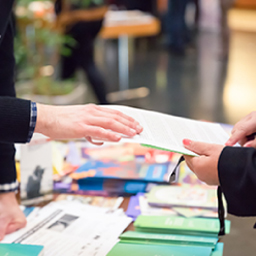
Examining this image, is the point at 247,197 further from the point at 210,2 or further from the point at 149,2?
the point at 210,2

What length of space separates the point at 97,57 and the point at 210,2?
4501 mm

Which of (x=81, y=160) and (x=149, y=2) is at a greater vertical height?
(x=149, y=2)

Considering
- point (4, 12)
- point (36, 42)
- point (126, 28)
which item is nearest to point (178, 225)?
point (4, 12)

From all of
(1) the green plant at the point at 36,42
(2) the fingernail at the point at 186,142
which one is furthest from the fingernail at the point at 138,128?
(1) the green plant at the point at 36,42

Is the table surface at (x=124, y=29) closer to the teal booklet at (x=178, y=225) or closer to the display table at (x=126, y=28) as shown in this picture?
the display table at (x=126, y=28)

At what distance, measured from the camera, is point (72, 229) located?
118 centimetres

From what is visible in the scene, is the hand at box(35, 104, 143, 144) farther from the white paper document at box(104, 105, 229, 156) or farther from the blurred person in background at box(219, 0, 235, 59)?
the blurred person in background at box(219, 0, 235, 59)

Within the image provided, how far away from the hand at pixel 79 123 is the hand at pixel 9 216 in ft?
0.97

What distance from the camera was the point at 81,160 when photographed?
1.56 m

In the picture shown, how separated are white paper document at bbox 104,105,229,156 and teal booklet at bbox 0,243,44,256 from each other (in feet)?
1.07

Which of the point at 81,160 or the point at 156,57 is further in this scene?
the point at 156,57

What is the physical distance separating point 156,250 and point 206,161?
0.83 ft

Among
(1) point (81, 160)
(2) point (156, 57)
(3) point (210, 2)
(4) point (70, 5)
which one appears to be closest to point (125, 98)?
(4) point (70, 5)

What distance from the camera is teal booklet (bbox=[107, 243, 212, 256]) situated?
104cm
